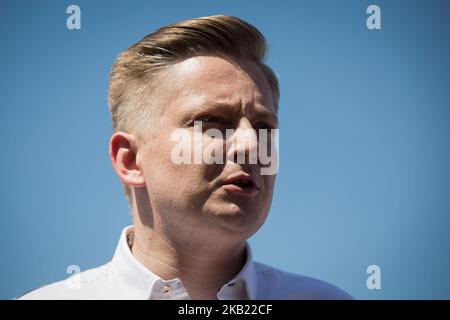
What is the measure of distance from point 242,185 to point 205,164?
21 cm

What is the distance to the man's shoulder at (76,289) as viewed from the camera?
8.63 ft

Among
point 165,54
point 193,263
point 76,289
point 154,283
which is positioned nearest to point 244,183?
point 193,263

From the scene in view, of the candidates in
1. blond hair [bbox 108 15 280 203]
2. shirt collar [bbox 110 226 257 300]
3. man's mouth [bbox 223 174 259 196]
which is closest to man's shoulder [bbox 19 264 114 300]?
shirt collar [bbox 110 226 257 300]

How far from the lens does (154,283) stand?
248 cm

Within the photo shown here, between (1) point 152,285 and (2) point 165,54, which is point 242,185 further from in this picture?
(2) point 165,54

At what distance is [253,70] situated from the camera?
9.02 ft

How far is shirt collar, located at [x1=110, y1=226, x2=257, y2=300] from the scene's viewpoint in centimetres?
247

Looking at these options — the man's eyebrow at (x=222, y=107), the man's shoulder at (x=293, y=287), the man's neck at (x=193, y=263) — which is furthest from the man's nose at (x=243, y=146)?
the man's shoulder at (x=293, y=287)

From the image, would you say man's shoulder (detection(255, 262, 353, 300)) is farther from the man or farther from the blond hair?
the blond hair

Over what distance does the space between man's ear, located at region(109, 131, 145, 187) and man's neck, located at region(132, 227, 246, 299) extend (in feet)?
0.97

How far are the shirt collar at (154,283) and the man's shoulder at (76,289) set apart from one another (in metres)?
0.10
